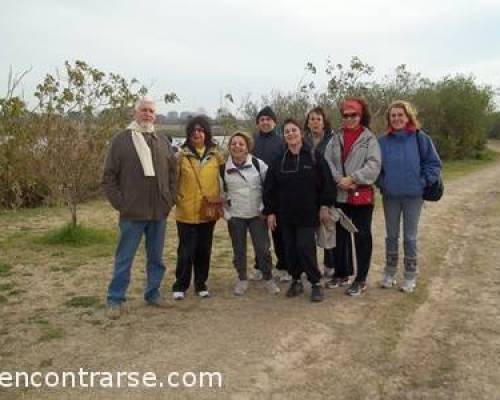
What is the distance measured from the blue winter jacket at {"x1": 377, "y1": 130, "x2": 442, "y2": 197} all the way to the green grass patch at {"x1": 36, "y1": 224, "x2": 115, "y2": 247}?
445 centimetres

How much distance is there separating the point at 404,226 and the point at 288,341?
1976mm

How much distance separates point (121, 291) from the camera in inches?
197

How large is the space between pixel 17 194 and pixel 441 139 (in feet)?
81.1

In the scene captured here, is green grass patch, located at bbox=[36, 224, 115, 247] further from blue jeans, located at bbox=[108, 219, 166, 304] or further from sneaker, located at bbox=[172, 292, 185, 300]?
blue jeans, located at bbox=[108, 219, 166, 304]

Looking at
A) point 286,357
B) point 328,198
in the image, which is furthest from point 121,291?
point 328,198

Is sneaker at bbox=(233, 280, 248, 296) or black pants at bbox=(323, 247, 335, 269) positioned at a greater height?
black pants at bbox=(323, 247, 335, 269)

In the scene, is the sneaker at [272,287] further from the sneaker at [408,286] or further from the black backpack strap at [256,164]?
the sneaker at [408,286]

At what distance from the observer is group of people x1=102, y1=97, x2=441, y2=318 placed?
5.05 metres

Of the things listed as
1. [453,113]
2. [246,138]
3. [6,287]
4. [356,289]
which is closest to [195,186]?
[246,138]

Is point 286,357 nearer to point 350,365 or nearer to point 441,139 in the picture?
point 350,365

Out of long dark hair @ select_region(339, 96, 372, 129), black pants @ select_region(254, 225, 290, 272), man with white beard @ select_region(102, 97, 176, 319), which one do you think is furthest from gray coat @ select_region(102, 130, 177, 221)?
long dark hair @ select_region(339, 96, 372, 129)

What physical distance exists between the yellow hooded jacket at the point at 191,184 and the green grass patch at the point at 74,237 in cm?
326

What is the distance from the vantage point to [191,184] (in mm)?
5230

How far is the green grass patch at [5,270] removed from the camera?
252 inches
